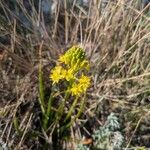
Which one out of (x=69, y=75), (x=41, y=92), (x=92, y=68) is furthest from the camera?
(x=92, y=68)

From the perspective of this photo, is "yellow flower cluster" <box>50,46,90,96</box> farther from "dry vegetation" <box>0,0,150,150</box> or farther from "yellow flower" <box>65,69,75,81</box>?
"dry vegetation" <box>0,0,150,150</box>

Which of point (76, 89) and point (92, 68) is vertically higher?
point (92, 68)

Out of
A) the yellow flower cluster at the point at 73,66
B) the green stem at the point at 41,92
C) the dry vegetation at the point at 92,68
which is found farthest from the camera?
the dry vegetation at the point at 92,68

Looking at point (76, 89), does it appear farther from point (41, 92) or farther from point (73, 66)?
point (41, 92)

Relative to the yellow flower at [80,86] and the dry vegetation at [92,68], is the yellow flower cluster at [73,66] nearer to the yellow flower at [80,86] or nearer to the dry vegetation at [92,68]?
the yellow flower at [80,86]

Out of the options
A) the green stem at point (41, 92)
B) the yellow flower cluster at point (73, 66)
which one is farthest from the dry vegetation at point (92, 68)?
the yellow flower cluster at point (73, 66)

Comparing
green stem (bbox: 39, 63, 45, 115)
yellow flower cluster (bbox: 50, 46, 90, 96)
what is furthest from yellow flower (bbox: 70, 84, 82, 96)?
green stem (bbox: 39, 63, 45, 115)

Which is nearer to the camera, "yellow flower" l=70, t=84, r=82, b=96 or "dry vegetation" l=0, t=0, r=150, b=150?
"yellow flower" l=70, t=84, r=82, b=96

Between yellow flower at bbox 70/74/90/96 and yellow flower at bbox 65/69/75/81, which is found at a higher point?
yellow flower at bbox 65/69/75/81

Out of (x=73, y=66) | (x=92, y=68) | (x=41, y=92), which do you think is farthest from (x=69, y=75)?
(x=92, y=68)
